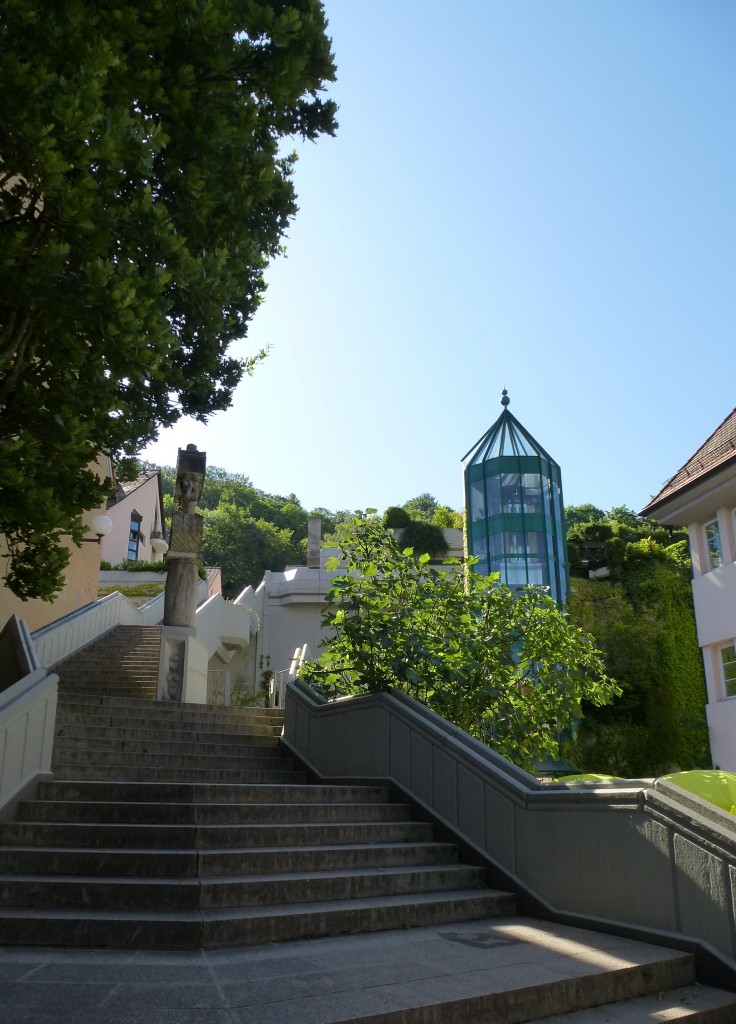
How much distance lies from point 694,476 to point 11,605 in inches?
510

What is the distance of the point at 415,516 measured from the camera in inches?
1503

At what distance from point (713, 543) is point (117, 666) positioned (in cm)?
1214

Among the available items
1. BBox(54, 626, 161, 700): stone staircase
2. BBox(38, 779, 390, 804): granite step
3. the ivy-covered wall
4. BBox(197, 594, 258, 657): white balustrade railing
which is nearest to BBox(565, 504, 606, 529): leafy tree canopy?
the ivy-covered wall

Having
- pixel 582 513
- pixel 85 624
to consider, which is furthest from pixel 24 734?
pixel 582 513

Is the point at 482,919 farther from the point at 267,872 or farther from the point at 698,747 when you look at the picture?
the point at 698,747

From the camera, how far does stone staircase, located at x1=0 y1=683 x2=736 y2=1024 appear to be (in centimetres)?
419

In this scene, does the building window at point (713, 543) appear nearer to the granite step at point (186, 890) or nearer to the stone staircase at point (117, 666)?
the stone staircase at point (117, 666)

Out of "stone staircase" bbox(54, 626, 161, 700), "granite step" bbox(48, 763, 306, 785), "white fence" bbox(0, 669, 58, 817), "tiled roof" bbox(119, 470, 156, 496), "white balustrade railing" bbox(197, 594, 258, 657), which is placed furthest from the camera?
"tiled roof" bbox(119, 470, 156, 496)

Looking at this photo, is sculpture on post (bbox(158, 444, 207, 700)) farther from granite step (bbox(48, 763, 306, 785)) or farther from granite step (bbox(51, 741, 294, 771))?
granite step (bbox(48, 763, 306, 785))

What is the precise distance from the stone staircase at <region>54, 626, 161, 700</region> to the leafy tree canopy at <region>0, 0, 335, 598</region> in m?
6.06

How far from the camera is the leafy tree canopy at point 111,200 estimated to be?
17.2 feet

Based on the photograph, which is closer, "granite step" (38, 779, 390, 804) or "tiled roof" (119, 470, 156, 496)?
"granite step" (38, 779, 390, 804)

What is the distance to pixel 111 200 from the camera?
613cm

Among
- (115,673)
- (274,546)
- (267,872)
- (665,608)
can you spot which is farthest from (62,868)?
(274,546)
